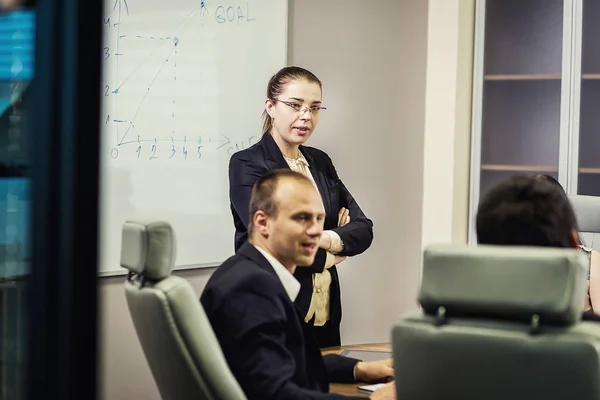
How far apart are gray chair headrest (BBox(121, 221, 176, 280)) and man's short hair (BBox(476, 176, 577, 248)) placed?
0.67 metres

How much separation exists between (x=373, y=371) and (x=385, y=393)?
0.16 meters

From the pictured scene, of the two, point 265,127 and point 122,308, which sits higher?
point 265,127

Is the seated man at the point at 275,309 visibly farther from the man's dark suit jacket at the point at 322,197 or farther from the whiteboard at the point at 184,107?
the whiteboard at the point at 184,107

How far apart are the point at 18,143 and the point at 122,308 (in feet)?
7.58

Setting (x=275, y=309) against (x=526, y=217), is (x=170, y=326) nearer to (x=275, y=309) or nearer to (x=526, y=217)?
(x=275, y=309)

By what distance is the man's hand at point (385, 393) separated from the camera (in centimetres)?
201

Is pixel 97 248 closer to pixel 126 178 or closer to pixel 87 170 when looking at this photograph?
pixel 87 170

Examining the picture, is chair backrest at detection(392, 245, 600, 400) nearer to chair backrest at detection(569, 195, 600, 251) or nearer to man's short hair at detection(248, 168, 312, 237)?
man's short hair at detection(248, 168, 312, 237)

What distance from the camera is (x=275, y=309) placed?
1954mm

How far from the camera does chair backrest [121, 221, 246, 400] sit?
5.98 feet

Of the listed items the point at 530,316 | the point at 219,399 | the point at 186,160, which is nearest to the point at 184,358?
the point at 219,399

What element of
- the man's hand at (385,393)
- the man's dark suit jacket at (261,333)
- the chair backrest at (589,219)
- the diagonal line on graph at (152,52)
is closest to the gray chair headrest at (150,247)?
the man's dark suit jacket at (261,333)

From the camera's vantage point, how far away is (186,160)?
3.59 meters

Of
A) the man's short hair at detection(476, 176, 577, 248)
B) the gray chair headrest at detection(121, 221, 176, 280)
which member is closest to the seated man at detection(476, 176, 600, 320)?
the man's short hair at detection(476, 176, 577, 248)
